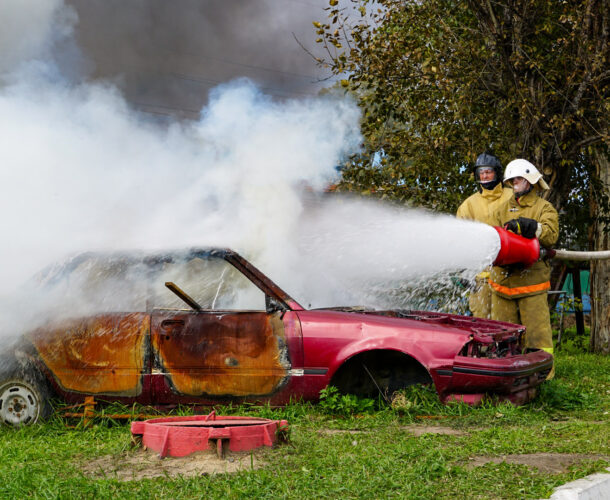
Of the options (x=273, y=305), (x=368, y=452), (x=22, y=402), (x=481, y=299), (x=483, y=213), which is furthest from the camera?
(x=481, y=299)

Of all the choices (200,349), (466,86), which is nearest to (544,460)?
(200,349)

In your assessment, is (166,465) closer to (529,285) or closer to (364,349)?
(364,349)

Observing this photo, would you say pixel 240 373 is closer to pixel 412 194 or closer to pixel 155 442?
pixel 155 442

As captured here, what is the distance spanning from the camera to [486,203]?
298 inches

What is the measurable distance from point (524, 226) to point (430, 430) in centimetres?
251

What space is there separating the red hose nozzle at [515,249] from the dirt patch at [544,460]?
2692 millimetres

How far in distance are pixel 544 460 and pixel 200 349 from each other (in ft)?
8.45

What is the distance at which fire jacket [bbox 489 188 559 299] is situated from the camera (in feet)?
23.6

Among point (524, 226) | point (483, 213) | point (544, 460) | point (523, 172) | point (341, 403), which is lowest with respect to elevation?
point (544, 460)

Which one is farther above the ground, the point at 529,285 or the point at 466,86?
the point at 466,86

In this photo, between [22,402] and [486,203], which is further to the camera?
[486,203]

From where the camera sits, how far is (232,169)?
6.41m

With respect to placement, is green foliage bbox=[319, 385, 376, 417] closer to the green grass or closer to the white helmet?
the green grass

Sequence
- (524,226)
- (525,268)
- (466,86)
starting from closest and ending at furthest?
(524,226)
(525,268)
(466,86)
